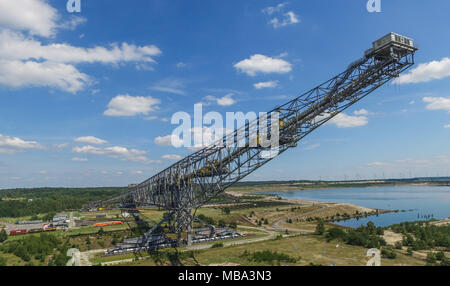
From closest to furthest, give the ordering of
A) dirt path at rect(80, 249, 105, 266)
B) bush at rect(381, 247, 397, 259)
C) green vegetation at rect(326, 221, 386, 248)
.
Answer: dirt path at rect(80, 249, 105, 266) < bush at rect(381, 247, 397, 259) < green vegetation at rect(326, 221, 386, 248)

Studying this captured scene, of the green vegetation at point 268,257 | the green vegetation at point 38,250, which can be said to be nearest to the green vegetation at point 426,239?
the green vegetation at point 268,257

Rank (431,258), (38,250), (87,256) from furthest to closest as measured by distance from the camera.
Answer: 1. (38,250)
2. (87,256)
3. (431,258)

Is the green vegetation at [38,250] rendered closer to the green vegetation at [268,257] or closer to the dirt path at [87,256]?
the dirt path at [87,256]

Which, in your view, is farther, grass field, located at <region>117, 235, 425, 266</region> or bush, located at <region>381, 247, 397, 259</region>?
bush, located at <region>381, 247, 397, 259</region>

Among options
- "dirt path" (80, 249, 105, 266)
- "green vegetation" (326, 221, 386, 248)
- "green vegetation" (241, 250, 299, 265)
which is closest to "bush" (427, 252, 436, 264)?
"green vegetation" (326, 221, 386, 248)

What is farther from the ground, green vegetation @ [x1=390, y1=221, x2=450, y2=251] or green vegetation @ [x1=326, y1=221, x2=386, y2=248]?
green vegetation @ [x1=326, y1=221, x2=386, y2=248]

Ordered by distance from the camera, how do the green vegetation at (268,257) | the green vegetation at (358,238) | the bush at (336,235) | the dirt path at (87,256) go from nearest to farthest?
the green vegetation at (268,257)
the dirt path at (87,256)
the green vegetation at (358,238)
the bush at (336,235)

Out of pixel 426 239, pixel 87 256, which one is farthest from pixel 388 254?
pixel 87 256

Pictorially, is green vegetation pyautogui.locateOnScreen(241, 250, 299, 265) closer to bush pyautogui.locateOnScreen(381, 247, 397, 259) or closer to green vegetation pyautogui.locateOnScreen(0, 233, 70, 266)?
bush pyautogui.locateOnScreen(381, 247, 397, 259)

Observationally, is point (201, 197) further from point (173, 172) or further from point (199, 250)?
point (199, 250)

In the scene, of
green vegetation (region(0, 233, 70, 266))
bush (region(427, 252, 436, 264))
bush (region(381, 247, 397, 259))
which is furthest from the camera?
green vegetation (region(0, 233, 70, 266))

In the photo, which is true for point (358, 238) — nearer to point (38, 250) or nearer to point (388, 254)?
point (388, 254)
